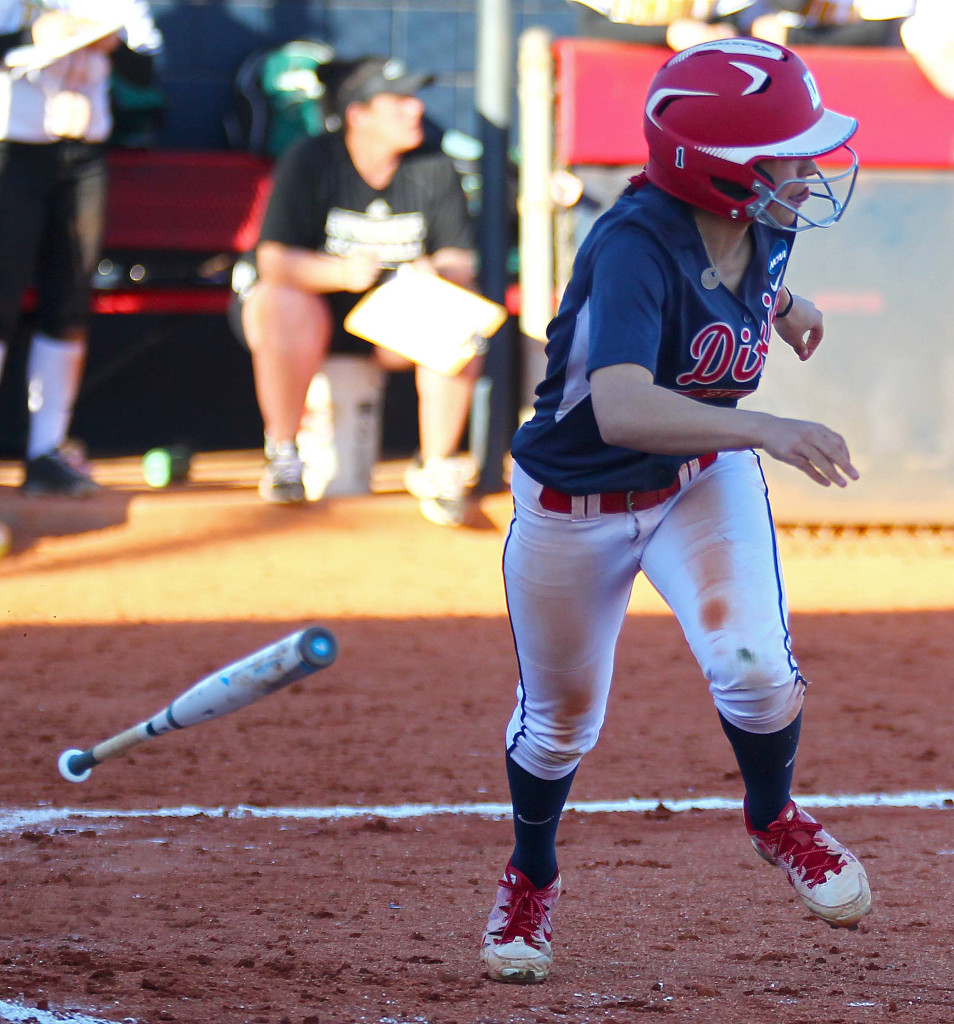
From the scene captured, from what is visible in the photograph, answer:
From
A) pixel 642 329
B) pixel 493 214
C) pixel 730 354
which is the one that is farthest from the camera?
pixel 493 214

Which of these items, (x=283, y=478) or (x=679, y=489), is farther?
(x=283, y=478)

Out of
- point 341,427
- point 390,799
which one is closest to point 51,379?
point 341,427

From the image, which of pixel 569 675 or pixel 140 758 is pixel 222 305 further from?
pixel 569 675

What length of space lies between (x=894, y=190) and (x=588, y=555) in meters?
4.59

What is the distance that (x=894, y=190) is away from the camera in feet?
21.6

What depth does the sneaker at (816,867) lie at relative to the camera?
2467 millimetres

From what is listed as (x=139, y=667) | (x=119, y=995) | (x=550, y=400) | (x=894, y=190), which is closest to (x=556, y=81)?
(x=894, y=190)

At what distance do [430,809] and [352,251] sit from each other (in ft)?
11.7

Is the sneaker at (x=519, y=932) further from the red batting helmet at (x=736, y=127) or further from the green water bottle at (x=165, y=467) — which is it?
the green water bottle at (x=165, y=467)

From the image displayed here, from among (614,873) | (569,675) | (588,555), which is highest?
(588,555)

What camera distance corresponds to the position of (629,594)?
8.57 feet

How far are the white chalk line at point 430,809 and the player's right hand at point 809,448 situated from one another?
158cm

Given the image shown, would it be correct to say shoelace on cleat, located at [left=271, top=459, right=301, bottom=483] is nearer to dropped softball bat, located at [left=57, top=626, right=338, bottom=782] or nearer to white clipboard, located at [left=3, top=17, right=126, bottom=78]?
white clipboard, located at [left=3, top=17, right=126, bottom=78]

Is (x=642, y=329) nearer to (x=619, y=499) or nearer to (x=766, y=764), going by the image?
(x=619, y=499)
